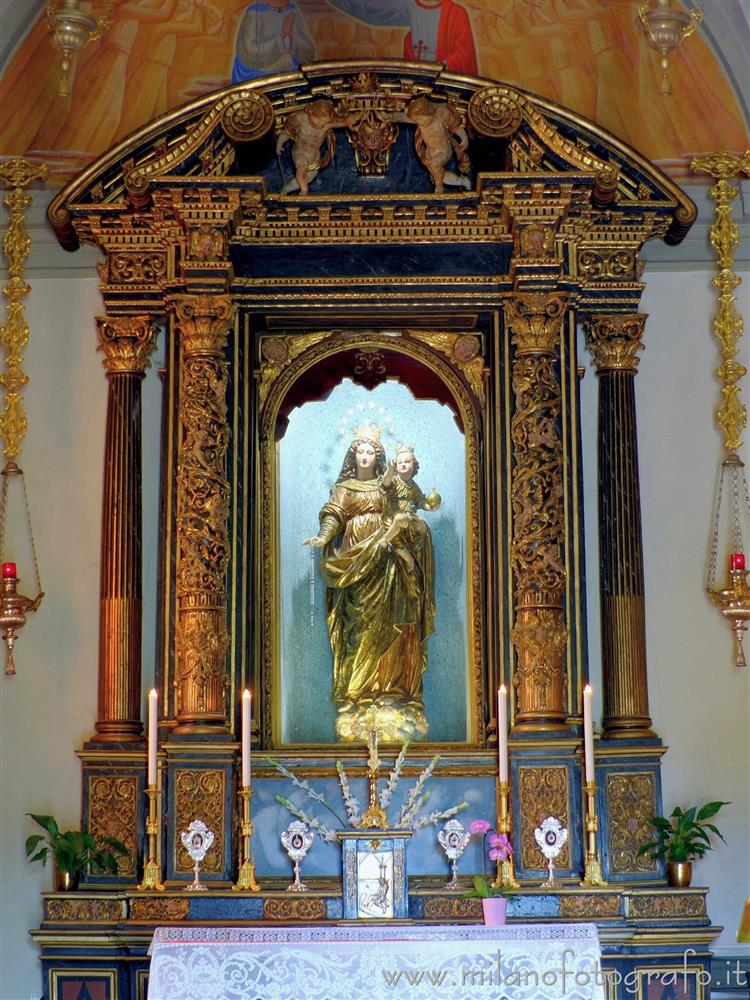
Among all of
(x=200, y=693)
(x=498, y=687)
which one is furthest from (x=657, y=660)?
(x=200, y=693)

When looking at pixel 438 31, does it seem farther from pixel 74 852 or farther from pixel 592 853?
pixel 74 852

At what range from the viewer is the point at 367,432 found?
37.7ft

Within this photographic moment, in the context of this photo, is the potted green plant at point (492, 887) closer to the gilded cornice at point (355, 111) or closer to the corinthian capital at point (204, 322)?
the corinthian capital at point (204, 322)

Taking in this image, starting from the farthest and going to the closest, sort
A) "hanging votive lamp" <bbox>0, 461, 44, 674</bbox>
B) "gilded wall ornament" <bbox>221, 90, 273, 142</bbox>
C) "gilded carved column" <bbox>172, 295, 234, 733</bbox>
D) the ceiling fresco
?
the ceiling fresco
"hanging votive lamp" <bbox>0, 461, 44, 674</bbox>
"gilded wall ornament" <bbox>221, 90, 273, 142</bbox>
"gilded carved column" <bbox>172, 295, 234, 733</bbox>

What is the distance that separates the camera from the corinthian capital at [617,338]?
11273 millimetres

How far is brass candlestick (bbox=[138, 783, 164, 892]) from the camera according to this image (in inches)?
393

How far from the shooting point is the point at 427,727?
11023 millimetres

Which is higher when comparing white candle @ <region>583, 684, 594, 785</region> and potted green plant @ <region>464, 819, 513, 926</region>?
white candle @ <region>583, 684, 594, 785</region>

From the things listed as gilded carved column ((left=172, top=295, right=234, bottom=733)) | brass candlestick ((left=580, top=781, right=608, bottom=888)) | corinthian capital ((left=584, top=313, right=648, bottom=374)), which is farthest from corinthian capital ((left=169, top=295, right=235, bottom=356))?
brass candlestick ((left=580, top=781, right=608, bottom=888))

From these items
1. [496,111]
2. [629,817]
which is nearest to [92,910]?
[629,817]

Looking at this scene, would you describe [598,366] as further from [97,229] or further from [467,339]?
[97,229]

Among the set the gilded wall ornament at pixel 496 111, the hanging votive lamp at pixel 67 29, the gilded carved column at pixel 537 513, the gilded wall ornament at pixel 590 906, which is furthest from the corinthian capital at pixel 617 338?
the hanging votive lamp at pixel 67 29

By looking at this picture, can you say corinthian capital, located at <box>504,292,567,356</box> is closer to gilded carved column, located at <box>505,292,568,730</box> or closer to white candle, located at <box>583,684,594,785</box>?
gilded carved column, located at <box>505,292,568,730</box>

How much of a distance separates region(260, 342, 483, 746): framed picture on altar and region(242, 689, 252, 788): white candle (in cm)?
87
